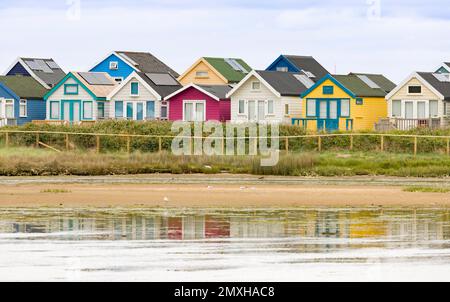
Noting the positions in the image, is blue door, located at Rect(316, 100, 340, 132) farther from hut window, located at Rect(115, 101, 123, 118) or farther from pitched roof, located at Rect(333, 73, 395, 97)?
hut window, located at Rect(115, 101, 123, 118)

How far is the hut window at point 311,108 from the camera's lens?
8338cm

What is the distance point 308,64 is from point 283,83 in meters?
10.7

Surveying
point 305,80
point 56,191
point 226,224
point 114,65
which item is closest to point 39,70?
point 114,65

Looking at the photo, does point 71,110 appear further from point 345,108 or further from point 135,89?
point 345,108

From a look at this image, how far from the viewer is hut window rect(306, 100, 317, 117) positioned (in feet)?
274

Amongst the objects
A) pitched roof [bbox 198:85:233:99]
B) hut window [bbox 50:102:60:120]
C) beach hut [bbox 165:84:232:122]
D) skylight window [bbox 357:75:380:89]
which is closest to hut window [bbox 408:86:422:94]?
skylight window [bbox 357:75:380:89]

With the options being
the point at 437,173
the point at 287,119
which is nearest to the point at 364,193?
the point at 437,173

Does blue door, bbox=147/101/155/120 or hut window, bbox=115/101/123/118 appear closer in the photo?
blue door, bbox=147/101/155/120

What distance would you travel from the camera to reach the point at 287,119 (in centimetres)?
8425

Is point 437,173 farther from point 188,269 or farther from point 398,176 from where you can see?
point 188,269

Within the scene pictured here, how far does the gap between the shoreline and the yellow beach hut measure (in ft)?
109

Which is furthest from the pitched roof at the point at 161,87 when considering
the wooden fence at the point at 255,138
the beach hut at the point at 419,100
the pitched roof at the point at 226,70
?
the wooden fence at the point at 255,138

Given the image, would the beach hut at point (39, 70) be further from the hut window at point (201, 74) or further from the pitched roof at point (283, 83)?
the pitched roof at point (283, 83)
